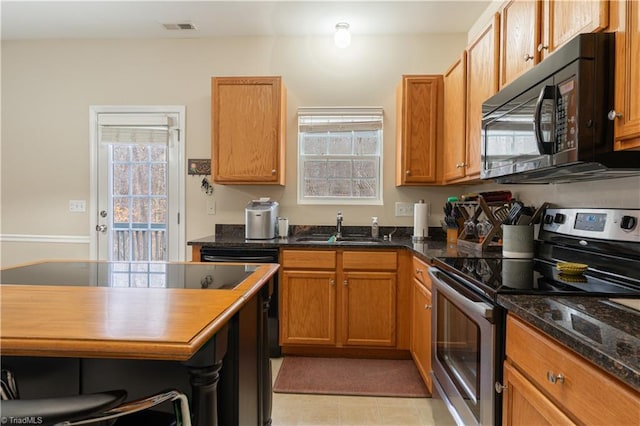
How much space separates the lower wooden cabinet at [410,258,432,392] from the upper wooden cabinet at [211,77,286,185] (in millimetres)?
1412

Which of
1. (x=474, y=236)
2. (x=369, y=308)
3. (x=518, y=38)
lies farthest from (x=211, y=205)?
(x=518, y=38)

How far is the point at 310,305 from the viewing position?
2816 mm

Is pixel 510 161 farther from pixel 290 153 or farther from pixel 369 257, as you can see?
pixel 290 153

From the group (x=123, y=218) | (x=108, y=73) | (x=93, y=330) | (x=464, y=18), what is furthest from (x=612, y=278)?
(x=108, y=73)

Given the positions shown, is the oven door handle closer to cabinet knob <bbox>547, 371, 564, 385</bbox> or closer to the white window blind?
cabinet knob <bbox>547, 371, 564, 385</bbox>

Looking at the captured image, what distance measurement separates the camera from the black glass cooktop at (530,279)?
3.98 feet

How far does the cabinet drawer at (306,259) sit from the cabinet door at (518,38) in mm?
1612

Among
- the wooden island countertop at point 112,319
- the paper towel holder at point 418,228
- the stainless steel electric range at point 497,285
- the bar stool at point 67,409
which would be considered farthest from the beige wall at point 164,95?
the bar stool at point 67,409

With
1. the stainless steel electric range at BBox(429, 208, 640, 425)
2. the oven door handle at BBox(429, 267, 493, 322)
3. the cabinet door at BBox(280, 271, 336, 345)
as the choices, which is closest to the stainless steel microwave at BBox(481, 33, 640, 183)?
the stainless steel electric range at BBox(429, 208, 640, 425)

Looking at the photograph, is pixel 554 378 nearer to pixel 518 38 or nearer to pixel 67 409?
pixel 67 409

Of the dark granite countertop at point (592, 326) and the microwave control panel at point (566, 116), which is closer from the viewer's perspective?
the dark granite countertop at point (592, 326)

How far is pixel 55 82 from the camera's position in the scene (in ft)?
11.7

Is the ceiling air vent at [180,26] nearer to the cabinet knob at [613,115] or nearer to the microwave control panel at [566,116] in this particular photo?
the microwave control panel at [566,116]

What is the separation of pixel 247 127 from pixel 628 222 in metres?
2.54
